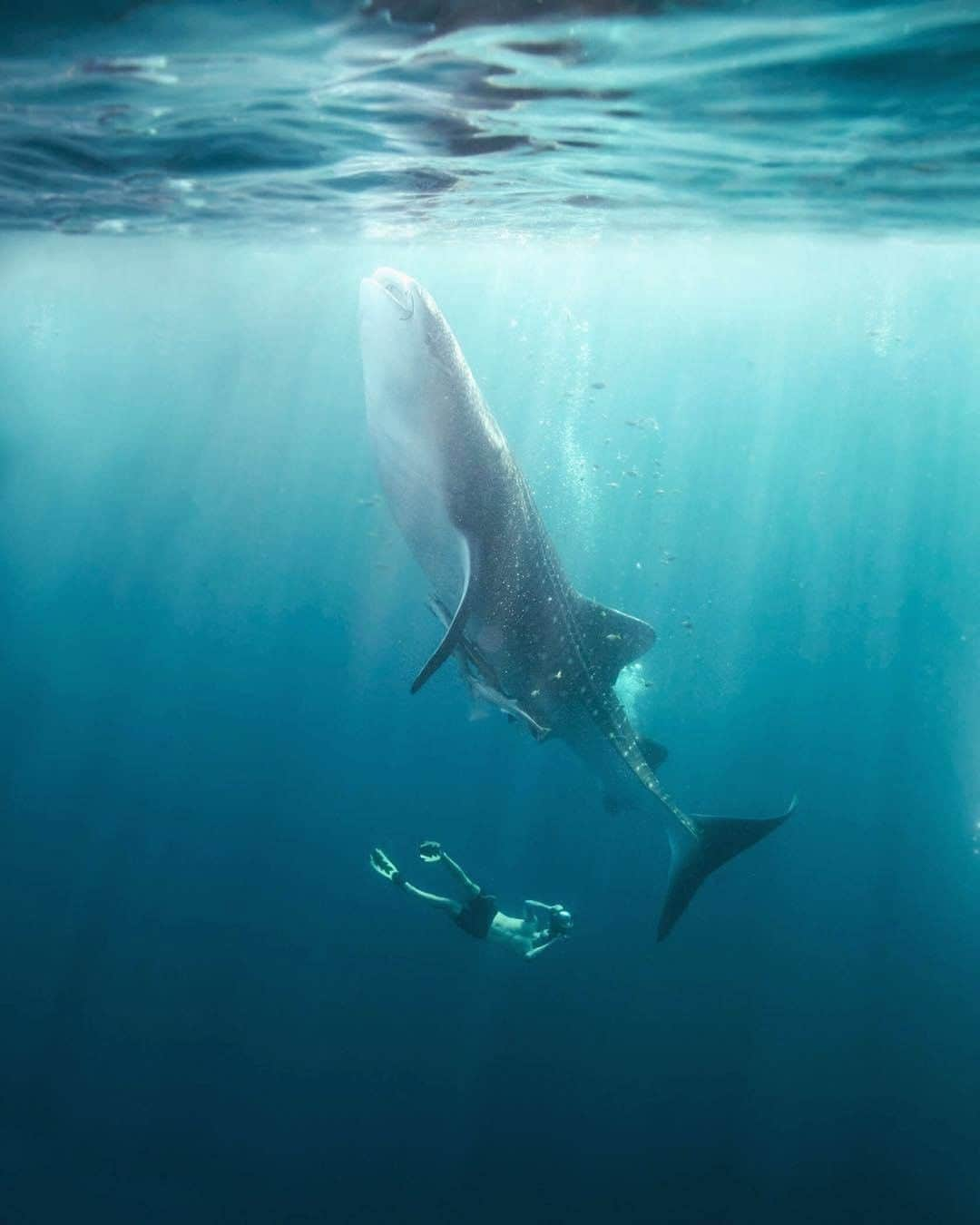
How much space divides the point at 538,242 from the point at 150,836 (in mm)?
23225

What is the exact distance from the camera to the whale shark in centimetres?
532

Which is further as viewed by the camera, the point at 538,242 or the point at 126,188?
the point at 538,242

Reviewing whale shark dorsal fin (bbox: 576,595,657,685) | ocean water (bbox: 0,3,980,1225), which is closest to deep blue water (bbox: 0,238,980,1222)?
ocean water (bbox: 0,3,980,1225)

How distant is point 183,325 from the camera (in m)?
72.1

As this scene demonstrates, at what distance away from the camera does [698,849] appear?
8156mm

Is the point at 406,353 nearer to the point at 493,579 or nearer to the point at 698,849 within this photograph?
the point at 493,579

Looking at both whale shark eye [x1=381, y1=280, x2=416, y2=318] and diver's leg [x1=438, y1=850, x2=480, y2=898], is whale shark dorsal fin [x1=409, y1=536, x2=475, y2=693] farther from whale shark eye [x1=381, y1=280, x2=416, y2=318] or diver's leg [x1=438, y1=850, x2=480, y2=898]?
diver's leg [x1=438, y1=850, x2=480, y2=898]

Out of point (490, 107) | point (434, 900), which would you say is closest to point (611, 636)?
point (434, 900)

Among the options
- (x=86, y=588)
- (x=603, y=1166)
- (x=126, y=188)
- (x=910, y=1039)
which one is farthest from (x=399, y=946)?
(x=86, y=588)

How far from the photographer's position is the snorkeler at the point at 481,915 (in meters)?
9.55

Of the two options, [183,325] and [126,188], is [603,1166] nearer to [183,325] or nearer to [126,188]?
[126,188]

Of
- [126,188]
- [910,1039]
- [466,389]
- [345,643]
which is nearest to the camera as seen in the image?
[466,389]

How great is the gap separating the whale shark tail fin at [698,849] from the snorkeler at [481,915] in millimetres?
1947

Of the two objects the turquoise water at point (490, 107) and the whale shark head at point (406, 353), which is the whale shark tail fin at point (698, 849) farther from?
the turquoise water at point (490, 107)
